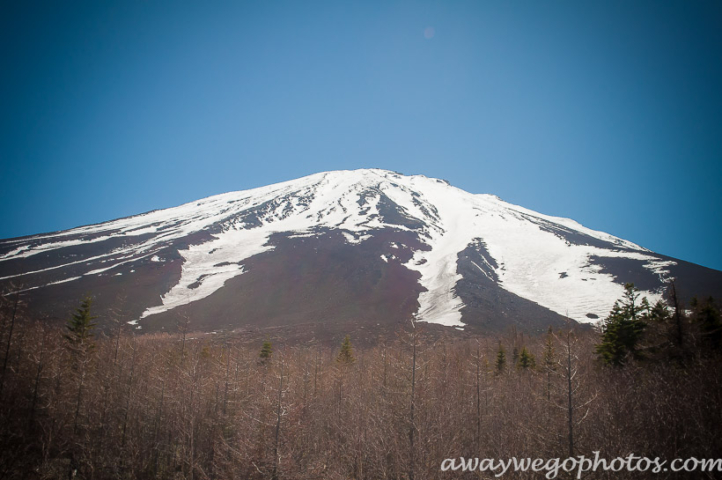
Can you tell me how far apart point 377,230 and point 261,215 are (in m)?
48.9

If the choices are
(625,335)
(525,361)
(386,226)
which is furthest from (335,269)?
(625,335)

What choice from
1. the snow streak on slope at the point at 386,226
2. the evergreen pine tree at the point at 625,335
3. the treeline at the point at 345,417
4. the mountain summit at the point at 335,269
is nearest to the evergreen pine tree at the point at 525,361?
the treeline at the point at 345,417

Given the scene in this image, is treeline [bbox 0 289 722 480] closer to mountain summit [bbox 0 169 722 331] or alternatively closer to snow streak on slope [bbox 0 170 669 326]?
mountain summit [bbox 0 169 722 331]

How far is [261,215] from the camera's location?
446ft

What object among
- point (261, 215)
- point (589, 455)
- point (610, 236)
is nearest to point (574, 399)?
point (589, 455)

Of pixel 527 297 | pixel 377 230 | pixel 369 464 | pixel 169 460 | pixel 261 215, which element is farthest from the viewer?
pixel 261 215

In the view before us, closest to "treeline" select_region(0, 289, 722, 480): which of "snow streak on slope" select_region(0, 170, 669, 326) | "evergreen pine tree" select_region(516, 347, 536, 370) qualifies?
"evergreen pine tree" select_region(516, 347, 536, 370)

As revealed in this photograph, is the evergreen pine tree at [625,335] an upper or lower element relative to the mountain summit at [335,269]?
lower

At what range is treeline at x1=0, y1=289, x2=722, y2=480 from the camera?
10.8 m

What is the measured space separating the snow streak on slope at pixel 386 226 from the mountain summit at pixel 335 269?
2.01ft

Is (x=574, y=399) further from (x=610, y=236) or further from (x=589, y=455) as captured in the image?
(x=610, y=236)

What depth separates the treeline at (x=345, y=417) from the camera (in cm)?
1081

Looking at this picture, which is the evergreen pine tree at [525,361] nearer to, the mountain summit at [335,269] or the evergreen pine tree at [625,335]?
the evergreen pine tree at [625,335]

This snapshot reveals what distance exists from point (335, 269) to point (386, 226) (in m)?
39.2
